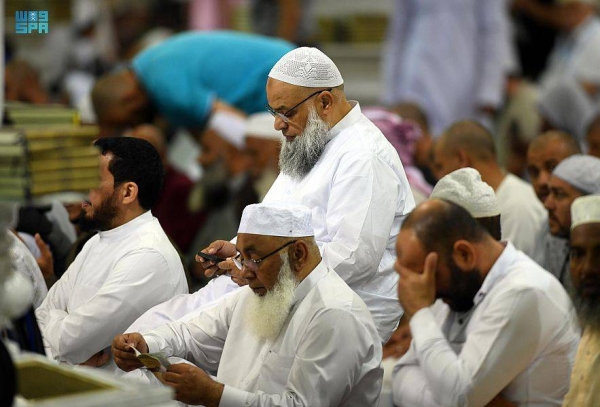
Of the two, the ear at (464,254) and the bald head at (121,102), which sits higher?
the ear at (464,254)

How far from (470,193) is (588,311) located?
65 cm

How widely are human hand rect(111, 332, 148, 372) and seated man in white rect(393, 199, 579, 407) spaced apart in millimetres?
1030

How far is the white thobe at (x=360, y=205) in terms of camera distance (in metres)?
4.83

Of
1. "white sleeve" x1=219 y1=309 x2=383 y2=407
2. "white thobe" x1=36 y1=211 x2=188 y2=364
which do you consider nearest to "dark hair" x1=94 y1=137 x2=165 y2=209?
"white thobe" x1=36 y1=211 x2=188 y2=364

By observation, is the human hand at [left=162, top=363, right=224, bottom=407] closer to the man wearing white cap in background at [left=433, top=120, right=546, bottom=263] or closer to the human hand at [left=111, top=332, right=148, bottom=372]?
the human hand at [left=111, top=332, right=148, bottom=372]

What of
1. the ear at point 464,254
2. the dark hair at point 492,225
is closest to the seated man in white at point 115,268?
the dark hair at point 492,225

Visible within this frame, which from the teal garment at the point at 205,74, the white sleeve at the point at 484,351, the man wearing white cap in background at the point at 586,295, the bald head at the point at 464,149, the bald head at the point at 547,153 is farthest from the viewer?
the teal garment at the point at 205,74

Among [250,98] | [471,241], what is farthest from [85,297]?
[250,98]

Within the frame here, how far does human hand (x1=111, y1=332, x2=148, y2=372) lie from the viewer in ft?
14.9

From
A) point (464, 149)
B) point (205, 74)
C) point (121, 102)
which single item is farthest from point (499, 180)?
point (121, 102)

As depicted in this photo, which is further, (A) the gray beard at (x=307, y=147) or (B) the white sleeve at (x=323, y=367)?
(A) the gray beard at (x=307, y=147)

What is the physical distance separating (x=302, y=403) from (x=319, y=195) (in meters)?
1.04

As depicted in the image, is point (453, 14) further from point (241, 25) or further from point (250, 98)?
point (241, 25)

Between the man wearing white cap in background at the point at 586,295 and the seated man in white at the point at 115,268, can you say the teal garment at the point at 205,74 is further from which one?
the man wearing white cap in background at the point at 586,295
